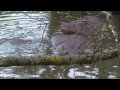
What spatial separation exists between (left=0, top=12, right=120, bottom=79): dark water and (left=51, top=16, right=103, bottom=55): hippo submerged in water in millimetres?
197

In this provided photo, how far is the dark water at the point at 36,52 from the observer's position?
9.00 feet

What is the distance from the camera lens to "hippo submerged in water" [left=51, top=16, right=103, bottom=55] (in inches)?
131

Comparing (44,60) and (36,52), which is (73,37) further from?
(44,60)

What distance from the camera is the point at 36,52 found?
3.24m

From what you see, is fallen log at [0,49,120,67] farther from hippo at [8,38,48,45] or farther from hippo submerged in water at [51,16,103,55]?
hippo at [8,38,48,45]

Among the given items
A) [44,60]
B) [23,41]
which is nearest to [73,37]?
[23,41]

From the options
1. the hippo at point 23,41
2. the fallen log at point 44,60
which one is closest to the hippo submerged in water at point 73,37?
the hippo at point 23,41

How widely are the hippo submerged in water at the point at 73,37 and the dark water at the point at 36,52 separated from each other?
0.20 m

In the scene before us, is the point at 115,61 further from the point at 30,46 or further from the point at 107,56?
the point at 30,46

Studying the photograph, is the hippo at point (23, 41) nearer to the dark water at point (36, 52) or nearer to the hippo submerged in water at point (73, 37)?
the dark water at point (36, 52)

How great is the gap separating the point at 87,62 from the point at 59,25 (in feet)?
6.42

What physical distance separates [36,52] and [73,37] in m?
0.71

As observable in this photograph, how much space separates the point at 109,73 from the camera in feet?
9.43
